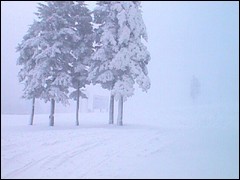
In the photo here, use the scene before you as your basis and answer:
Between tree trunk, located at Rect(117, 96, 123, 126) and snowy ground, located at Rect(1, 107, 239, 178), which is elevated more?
tree trunk, located at Rect(117, 96, 123, 126)

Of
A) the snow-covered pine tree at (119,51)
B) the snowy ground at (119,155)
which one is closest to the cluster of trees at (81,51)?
the snow-covered pine tree at (119,51)

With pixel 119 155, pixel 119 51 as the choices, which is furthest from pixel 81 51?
pixel 119 155

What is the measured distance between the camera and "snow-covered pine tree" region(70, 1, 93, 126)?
15.2 meters

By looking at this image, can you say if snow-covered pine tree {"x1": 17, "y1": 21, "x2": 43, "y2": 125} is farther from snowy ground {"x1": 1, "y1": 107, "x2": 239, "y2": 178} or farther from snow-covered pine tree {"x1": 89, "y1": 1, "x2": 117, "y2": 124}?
snowy ground {"x1": 1, "y1": 107, "x2": 239, "y2": 178}

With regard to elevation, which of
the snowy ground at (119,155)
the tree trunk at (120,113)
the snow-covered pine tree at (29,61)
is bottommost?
the snowy ground at (119,155)

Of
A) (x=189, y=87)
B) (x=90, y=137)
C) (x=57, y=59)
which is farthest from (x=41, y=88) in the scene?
(x=189, y=87)

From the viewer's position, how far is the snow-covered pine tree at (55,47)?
46.8 feet

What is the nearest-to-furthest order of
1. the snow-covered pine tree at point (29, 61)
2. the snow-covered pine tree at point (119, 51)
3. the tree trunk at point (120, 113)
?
1. the snow-covered pine tree at point (119, 51)
2. the snow-covered pine tree at point (29, 61)
3. the tree trunk at point (120, 113)

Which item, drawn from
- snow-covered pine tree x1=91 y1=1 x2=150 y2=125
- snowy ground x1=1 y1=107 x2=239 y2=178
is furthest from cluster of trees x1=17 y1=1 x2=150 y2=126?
snowy ground x1=1 y1=107 x2=239 y2=178

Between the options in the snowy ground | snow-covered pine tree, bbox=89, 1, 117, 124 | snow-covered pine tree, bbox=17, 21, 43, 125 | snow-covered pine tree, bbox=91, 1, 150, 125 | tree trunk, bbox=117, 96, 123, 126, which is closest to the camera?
the snowy ground

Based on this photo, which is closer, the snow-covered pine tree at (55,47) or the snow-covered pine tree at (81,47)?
the snow-covered pine tree at (55,47)

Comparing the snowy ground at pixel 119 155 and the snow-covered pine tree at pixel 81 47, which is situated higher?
the snow-covered pine tree at pixel 81 47

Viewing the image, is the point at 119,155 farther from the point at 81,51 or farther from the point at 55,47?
the point at 81,51

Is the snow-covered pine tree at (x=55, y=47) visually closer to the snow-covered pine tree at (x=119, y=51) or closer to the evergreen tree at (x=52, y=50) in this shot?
the evergreen tree at (x=52, y=50)
